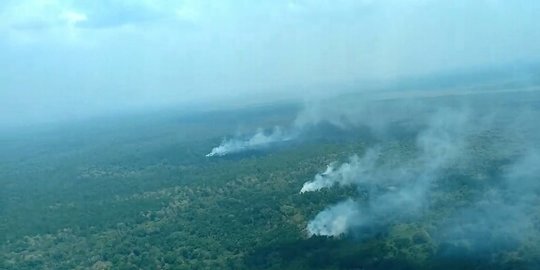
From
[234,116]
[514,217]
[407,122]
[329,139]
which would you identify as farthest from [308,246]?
[234,116]

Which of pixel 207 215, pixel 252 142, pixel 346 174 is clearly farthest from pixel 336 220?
pixel 252 142

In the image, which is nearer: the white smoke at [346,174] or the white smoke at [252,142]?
the white smoke at [346,174]

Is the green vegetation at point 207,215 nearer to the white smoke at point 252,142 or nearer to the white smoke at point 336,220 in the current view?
the white smoke at point 336,220

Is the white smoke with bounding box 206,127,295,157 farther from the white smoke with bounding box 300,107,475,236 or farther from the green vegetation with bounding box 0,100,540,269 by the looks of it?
the white smoke with bounding box 300,107,475,236

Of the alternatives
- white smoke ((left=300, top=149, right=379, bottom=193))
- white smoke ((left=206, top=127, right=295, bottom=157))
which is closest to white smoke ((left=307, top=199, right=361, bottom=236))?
white smoke ((left=300, top=149, right=379, bottom=193))

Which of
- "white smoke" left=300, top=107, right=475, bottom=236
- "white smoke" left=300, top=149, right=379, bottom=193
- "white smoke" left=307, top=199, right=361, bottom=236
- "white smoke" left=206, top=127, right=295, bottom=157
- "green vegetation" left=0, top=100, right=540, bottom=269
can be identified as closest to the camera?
"green vegetation" left=0, top=100, right=540, bottom=269

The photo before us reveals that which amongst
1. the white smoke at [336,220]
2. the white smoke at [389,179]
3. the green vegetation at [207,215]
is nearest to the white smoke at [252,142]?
the green vegetation at [207,215]

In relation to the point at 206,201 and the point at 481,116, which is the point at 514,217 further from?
the point at 481,116

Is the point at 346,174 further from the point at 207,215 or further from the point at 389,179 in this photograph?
the point at 207,215
